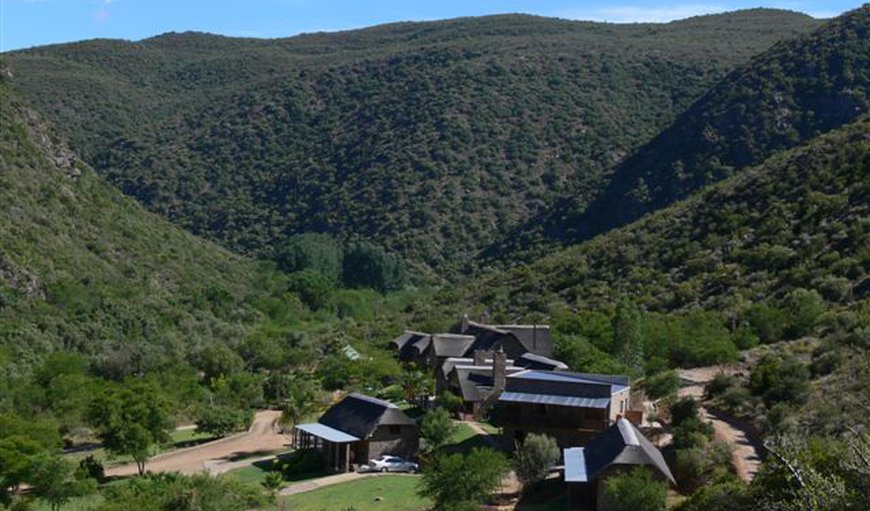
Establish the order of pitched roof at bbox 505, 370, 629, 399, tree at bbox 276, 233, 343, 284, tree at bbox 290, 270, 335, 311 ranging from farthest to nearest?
tree at bbox 276, 233, 343, 284 < tree at bbox 290, 270, 335, 311 < pitched roof at bbox 505, 370, 629, 399

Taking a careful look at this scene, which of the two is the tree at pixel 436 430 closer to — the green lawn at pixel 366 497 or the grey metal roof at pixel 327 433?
the green lawn at pixel 366 497

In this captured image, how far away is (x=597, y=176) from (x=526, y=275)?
33.3 m

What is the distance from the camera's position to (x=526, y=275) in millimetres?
77438

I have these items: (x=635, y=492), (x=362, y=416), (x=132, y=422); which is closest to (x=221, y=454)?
(x=132, y=422)

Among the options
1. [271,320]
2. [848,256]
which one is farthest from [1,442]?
[271,320]

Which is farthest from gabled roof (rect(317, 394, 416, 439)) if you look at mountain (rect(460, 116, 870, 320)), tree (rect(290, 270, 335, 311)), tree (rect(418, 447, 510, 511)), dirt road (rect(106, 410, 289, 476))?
tree (rect(290, 270, 335, 311))

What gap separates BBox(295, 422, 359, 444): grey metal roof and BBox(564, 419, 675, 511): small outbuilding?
1053 cm

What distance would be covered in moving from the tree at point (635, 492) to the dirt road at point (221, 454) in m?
16.6

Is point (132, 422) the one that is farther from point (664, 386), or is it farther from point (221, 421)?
point (664, 386)

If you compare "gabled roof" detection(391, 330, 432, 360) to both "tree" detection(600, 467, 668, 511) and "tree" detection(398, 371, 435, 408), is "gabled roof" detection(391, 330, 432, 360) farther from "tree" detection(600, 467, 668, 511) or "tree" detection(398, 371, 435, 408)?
"tree" detection(600, 467, 668, 511)

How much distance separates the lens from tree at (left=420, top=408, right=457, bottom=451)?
1588 inches

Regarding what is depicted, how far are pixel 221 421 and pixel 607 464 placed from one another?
23.6 meters

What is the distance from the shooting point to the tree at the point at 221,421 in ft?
162

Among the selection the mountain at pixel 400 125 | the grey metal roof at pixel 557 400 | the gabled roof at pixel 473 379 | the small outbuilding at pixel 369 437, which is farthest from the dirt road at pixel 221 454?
the mountain at pixel 400 125
